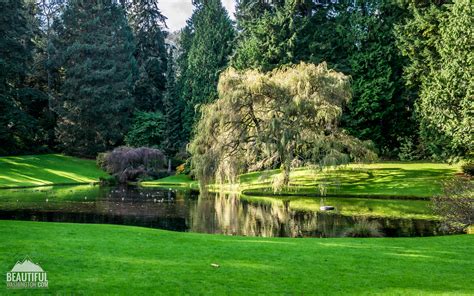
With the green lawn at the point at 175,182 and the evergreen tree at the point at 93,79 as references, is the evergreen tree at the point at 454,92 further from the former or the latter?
the evergreen tree at the point at 93,79

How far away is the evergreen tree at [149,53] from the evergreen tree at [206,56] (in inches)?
267

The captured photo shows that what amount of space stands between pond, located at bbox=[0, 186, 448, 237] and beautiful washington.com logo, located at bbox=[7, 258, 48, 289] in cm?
1012

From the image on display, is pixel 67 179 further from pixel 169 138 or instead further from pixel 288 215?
pixel 288 215

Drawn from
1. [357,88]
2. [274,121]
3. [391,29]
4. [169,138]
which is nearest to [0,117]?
[169,138]

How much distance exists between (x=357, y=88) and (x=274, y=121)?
17.9 m

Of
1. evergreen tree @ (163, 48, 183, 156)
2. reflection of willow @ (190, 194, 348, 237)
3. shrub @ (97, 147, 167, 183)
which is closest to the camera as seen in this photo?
reflection of willow @ (190, 194, 348, 237)

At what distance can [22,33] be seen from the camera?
51656mm

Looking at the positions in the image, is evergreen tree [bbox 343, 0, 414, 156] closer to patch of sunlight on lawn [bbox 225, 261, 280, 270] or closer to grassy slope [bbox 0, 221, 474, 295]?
grassy slope [bbox 0, 221, 474, 295]

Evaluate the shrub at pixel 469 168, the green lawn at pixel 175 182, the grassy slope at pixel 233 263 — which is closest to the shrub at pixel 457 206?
the grassy slope at pixel 233 263

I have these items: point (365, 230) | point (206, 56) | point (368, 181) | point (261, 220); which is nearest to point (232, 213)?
point (261, 220)

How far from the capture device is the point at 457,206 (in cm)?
1714

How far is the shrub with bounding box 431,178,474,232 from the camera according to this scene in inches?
670

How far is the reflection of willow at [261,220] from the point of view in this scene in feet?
57.6

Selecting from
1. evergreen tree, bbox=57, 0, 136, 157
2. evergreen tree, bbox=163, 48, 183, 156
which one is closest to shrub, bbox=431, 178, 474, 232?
evergreen tree, bbox=163, 48, 183, 156
